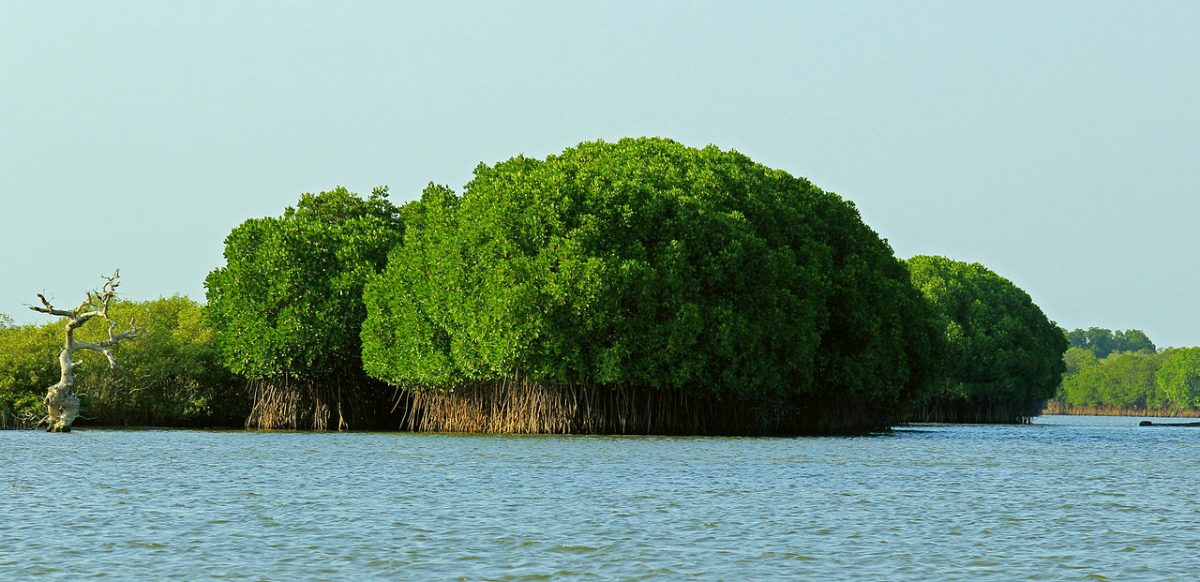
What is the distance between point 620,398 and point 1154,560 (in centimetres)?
4137

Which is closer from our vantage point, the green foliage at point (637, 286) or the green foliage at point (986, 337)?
the green foliage at point (637, 286)

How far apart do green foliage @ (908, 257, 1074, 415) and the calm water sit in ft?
200

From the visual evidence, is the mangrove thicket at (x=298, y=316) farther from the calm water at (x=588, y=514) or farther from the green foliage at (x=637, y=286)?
the calm water at (x=588, y=514)

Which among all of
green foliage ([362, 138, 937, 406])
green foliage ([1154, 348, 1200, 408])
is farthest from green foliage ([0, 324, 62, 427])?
green foliage ([1154, 348, 1200, 408])

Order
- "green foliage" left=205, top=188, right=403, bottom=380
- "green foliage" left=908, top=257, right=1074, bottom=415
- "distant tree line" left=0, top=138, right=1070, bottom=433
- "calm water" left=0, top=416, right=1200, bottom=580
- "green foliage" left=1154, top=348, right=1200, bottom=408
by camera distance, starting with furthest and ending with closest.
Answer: "green foliage" left=1154, top=348, right=1200, bottom=408
"green foliage" left=908, top=257, right=1074, bottom=415
"green foliage" left=205, top=188, right=403, bottom=380
"distant tree line" left=0, top=138, right=1070, bottom=433
"calm water" left=0, top=416, right=1200, bottom=580

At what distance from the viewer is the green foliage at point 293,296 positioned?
70.3 metres

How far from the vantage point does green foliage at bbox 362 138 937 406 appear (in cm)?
5850

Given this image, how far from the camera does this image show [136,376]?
7306cm

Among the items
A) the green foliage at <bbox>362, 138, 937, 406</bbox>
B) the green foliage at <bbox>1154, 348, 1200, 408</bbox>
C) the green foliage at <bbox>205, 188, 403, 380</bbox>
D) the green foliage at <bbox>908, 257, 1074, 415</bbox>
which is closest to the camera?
the green foliage at <bbox>362, 138, 937, 406</bbox>

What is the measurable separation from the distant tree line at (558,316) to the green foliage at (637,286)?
0.10 meters

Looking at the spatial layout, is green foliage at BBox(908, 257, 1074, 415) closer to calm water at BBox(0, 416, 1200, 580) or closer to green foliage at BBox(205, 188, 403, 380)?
green foliage at BBox(205, 188, 403, 380)

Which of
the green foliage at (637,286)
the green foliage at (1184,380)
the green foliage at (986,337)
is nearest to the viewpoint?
the green foliage at (637,286)

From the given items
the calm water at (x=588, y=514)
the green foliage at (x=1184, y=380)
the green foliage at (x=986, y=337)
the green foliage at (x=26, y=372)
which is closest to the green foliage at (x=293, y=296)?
the green foliage at (x=26, y=372)

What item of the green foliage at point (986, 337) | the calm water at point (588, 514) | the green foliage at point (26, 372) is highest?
the green foliage at point (986, 337)
